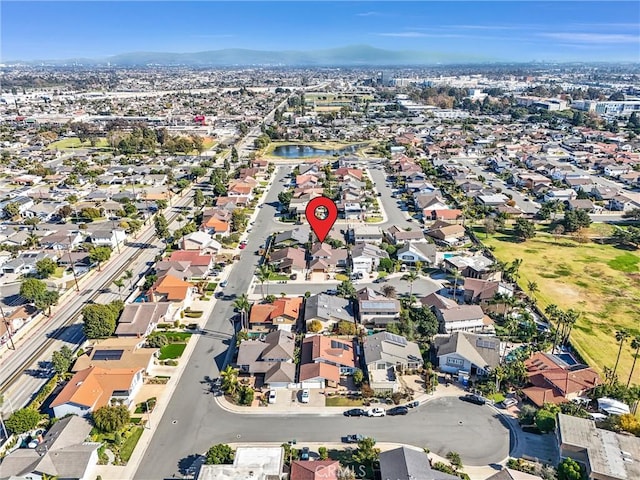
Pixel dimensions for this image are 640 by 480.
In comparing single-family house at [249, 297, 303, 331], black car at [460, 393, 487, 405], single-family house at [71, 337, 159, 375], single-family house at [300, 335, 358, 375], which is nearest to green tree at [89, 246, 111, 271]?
single-family house at [71, 337, 159, 375]

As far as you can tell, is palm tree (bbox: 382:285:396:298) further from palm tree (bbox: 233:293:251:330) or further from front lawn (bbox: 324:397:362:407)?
front lawn (bbox: 324:397:362:407)

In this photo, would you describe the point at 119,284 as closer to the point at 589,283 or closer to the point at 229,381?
the point at 229,381

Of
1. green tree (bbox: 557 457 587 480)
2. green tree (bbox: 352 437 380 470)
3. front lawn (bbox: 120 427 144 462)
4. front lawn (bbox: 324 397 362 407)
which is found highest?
green tree (bbox: 557 457 587 480)

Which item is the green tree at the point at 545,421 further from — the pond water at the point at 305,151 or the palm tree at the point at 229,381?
the pond water at the point at 305,151

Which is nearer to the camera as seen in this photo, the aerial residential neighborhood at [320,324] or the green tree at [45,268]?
the aerial residential neighborhood at [320,324]

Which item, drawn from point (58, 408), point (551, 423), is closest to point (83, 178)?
point (58, 408)

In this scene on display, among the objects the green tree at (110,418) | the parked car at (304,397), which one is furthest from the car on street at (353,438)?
the green tree at (110,418)
